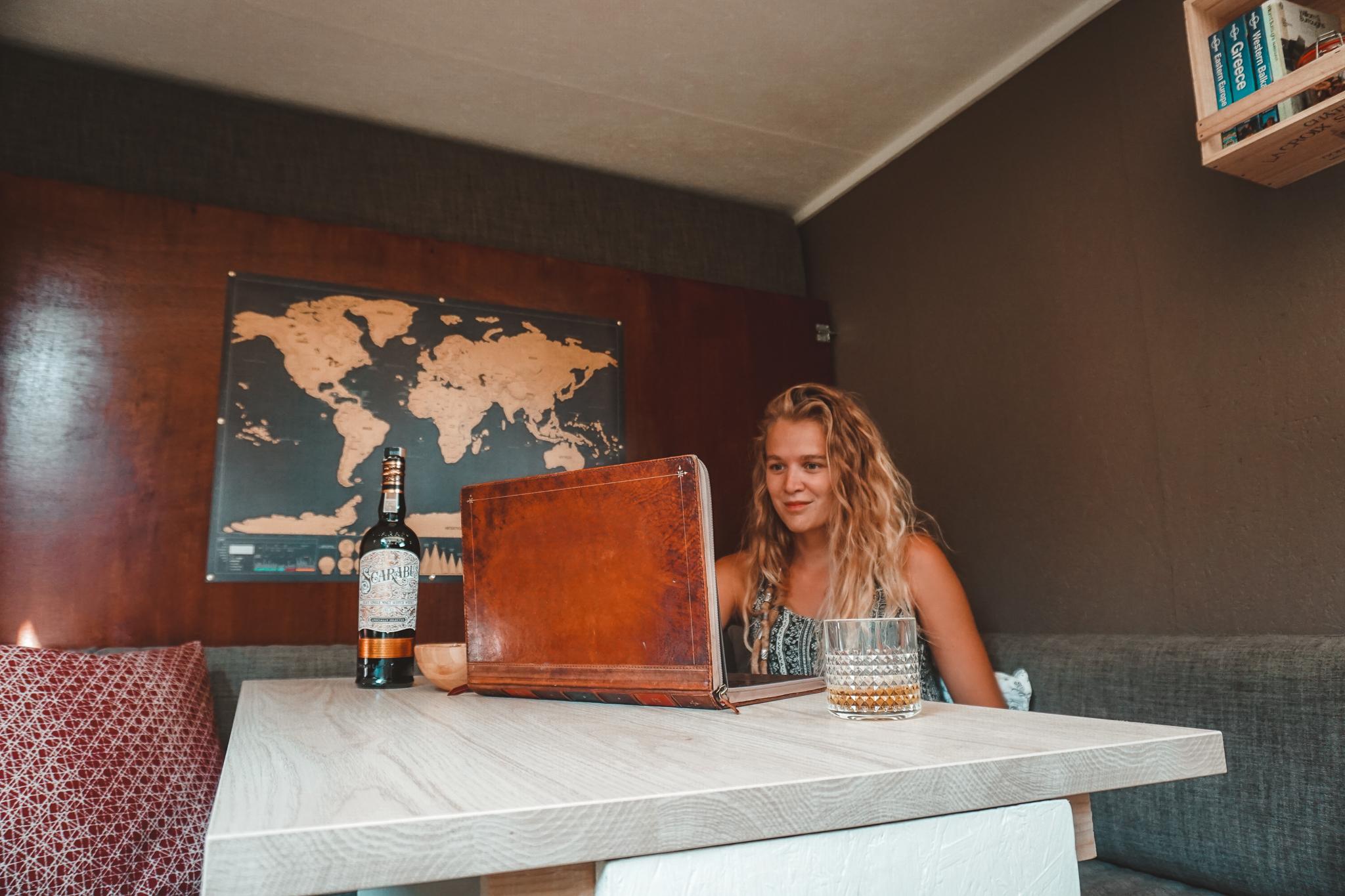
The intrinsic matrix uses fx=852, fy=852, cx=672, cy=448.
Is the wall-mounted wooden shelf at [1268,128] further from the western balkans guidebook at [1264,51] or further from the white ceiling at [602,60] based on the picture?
the white ceiling at [602,60]

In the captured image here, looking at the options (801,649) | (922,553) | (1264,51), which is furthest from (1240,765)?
(1264,51)

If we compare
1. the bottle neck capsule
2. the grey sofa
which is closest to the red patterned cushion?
the bottle neck capsule

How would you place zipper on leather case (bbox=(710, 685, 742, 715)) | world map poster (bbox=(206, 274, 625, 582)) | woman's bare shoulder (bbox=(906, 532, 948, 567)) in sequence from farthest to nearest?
world map poster (bbox=(206, 274, 625, 582)), woman's bare shoulder (bbox=(906, 532, 948, 567)), zipper on leather case (bbox=(710, 685, 742, 715))

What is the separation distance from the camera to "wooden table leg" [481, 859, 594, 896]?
0.53 metres

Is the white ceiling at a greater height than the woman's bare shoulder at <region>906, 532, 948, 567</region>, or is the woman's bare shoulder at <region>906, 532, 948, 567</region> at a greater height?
the white ceiling

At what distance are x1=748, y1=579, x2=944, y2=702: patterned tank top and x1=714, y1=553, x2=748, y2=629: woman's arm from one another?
0.62 ft

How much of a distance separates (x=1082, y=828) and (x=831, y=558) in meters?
1.22

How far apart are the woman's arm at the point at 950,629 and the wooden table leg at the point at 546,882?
1277 millimetres

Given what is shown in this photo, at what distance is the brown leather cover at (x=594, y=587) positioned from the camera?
919 millimetres

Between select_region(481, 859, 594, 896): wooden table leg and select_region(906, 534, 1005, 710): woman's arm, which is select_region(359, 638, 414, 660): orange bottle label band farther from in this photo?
select_region(906, 534, 1005, 710): woman's arm

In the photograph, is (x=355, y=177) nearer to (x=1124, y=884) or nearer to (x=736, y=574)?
(x=736, y=574)

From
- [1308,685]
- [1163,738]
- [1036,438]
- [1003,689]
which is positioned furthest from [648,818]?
[1036,438]

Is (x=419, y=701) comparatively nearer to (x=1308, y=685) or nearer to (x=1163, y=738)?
(x=1163, y=738)

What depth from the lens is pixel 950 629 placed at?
1729 mm
